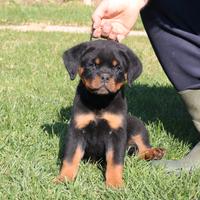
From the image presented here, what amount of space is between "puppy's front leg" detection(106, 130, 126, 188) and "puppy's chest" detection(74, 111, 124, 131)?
0.06 m

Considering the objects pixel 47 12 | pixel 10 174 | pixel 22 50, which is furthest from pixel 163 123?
pixel 47 12

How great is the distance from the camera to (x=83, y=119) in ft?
11.6

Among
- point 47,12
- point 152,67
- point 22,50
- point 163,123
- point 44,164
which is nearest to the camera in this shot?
point 44,164

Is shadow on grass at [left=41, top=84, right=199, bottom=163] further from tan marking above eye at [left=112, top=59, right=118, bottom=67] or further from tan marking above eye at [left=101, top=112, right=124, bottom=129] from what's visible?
tan marking above eye at [left=112, top=59, right=118, bottom=67]

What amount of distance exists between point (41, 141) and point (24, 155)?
0.28 m

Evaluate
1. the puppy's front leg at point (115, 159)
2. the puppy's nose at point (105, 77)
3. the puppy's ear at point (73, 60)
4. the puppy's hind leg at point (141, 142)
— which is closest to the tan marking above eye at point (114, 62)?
the puppy's nose at point (105, 77)

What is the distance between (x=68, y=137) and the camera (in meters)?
3.52

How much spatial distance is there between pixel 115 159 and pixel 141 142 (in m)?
0.52

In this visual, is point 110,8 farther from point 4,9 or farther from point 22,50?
point 4,9

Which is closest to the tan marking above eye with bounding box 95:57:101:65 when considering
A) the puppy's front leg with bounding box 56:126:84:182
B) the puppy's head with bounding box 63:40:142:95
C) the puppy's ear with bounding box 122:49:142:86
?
the puppy's head with bounding box 63:40:142:95

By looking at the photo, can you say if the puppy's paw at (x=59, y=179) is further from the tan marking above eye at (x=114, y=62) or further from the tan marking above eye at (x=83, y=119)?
the tan marking above eye at (x=114, y=62)

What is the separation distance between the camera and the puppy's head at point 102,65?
3369mm

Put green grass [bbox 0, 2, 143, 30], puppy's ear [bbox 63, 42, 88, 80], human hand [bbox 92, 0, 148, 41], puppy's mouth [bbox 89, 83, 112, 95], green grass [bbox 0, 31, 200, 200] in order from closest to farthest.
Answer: green grass [bbox 0, 31, 200, 200] → puppy's mouth [bbox 89, 83, 112, 95] → puppy's ear [bbox 63, 42, 88, 80] → human hand [bbox 92, 0, 148, 41] → green grass [bbox 0, 2, 143, 30]

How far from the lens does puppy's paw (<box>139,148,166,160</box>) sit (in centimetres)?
387
